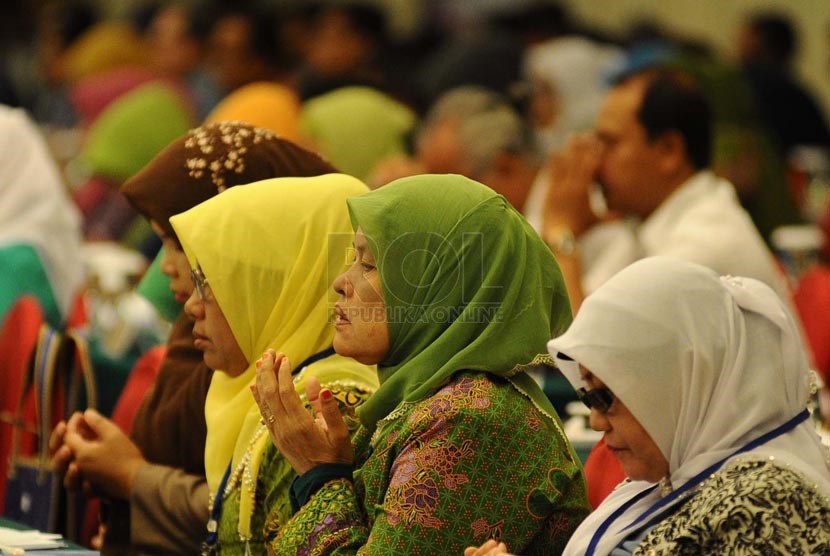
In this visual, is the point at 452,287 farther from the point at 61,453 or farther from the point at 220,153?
the point at 61,453

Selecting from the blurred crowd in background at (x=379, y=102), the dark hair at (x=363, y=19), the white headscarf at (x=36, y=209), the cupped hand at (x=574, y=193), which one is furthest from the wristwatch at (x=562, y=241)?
the dark hair at (x=363, y=19)

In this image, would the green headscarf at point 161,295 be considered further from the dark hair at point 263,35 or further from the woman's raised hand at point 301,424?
the dark hair at point 263,35

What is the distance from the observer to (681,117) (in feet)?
15.4

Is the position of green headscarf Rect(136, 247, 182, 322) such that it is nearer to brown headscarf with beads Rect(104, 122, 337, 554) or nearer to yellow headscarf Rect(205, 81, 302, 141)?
brown headscarf with beads Rect(104, 122, 337, 554)

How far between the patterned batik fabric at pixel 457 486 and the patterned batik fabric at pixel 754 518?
0.29m

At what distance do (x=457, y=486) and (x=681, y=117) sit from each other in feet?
8.20

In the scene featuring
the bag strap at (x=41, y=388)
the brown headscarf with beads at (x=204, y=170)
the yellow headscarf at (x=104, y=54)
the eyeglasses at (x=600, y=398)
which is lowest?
the yellow headscarf at (x=104, y=54)

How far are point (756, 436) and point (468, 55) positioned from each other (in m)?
5.97

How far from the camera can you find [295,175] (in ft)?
10.9

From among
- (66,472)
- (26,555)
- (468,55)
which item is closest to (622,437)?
(26,555)

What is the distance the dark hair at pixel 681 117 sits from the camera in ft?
15.4

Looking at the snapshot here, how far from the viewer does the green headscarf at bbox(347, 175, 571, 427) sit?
2574 millimetres

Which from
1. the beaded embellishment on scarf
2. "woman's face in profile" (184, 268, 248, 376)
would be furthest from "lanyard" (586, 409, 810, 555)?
the beaded embellishment on scarf

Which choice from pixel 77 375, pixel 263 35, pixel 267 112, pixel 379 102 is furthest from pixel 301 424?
pixel 263 35
